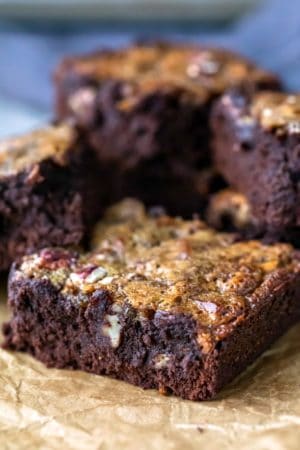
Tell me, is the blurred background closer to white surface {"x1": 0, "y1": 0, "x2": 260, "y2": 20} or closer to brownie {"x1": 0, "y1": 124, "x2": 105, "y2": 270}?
white surface {"x1": 0, "y1": 0, "x2": 260, "y2": 20}

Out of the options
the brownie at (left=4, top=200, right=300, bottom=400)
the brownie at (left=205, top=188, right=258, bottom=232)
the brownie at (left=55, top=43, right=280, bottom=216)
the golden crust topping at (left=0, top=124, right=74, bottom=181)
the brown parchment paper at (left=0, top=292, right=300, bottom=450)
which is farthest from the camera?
the brownie at (left=55, top=43, right=280, bottom=216)

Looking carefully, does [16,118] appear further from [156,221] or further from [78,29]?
[156,221]

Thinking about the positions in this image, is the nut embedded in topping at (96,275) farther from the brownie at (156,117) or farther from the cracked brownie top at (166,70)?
the cracked brownie top at (166,70)

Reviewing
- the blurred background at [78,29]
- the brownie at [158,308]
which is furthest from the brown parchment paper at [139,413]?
the blurred background at [78,29]

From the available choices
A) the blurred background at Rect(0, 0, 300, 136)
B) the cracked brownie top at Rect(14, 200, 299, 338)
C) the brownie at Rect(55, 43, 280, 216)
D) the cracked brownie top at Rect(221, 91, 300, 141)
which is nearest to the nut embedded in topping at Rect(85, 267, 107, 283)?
the cracked brownie top at Rect(14, 200, 299, 338)

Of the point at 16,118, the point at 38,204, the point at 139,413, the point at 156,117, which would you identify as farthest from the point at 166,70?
the point at 139,413

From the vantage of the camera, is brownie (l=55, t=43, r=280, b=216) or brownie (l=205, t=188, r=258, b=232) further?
brownie (l=55, t=43, r=280, b=216)
